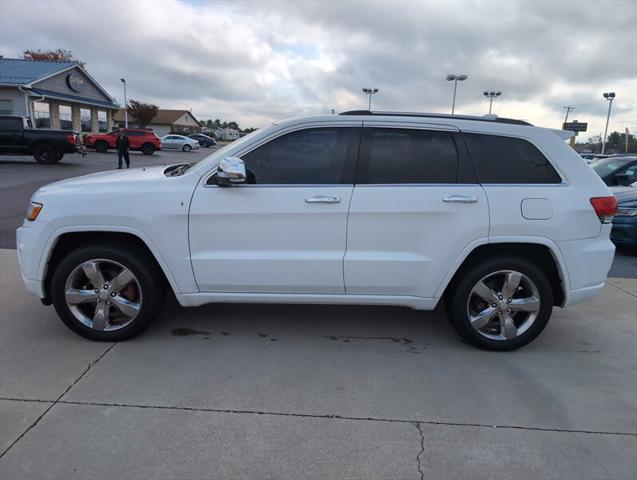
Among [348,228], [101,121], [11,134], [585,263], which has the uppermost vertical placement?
[101,121]

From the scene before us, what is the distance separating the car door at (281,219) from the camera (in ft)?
12.2

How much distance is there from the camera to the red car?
31562 mm

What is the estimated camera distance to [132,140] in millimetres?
32312

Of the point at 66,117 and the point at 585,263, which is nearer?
the point at 585,263

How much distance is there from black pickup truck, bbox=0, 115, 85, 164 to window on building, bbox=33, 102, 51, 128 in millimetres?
10495

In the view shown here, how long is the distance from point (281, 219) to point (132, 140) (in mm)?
31714

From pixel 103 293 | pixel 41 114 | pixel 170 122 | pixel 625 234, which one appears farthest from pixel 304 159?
pixel 170 122

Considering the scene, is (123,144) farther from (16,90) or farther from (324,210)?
(324,210)

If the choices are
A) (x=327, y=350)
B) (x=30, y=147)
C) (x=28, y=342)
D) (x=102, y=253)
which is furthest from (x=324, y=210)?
(x=30, y=147)

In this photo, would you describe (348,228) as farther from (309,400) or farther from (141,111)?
(141,111)

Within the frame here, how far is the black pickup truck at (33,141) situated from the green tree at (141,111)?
4744 cm

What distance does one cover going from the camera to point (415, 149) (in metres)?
3.88

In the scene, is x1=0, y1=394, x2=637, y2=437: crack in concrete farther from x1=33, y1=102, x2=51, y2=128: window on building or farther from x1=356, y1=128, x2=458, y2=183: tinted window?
x1=33, y1=102, x2=51, y2=128: window on building

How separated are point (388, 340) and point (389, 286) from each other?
62cm
